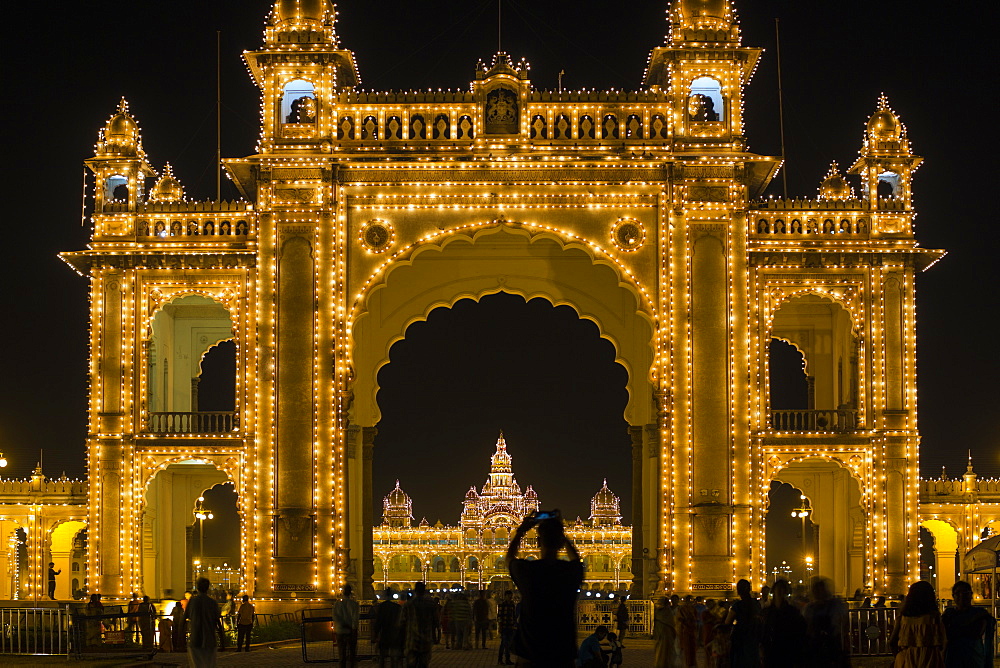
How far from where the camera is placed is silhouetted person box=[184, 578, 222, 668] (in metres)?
18.1

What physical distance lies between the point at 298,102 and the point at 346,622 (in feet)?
Result: 52.0

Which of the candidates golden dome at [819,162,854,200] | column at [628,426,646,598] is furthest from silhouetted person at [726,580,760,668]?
golden dome at [819,162,854,200]

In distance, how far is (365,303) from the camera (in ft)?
109

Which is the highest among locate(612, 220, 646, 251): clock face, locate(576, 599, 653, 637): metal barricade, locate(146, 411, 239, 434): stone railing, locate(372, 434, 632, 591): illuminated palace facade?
locate(612, 220, 646, 251): clock face

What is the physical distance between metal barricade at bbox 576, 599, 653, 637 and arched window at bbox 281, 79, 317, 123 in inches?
479

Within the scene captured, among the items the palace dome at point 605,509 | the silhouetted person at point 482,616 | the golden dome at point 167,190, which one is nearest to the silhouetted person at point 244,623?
the silhouetted person at point 482,616

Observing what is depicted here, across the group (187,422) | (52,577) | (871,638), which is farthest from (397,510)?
(871,638)

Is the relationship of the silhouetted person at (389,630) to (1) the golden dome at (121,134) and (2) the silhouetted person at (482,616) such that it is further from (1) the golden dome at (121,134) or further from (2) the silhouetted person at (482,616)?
(1) the golden dome at (121,134)

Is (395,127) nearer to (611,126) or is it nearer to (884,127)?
(611,126)

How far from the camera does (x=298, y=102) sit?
111 feet

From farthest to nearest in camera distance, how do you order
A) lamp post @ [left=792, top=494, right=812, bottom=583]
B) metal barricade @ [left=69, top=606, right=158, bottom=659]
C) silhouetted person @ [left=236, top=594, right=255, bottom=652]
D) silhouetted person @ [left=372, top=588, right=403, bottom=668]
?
1. lamp post @ [left=792, top=494, right=812, bottom=583]
2. silhouetted person @ [left=236, top=594, right=255, bottom=652]
3. metal barricade @ [left=69, top=606, right=158, bottom=659]
4. silhouetted person @ [left=372, top=588, right=403, bottom=668]

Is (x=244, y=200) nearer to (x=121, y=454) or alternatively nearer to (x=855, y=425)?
(x=121, y=454)

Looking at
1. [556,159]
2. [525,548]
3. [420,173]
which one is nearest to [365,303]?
[420,173]

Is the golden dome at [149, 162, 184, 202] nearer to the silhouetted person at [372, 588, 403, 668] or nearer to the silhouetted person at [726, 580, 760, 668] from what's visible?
the silhouetted person at [372, 588, 403, 668]
